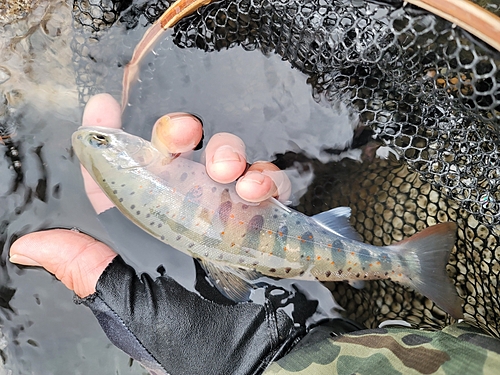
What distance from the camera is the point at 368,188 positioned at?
2146 mm

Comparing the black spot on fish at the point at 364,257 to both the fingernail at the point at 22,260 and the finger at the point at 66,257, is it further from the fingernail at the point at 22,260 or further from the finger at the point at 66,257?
the fingernail at the point at 22,260

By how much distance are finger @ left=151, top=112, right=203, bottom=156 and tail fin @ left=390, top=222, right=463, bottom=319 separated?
113 centimetres

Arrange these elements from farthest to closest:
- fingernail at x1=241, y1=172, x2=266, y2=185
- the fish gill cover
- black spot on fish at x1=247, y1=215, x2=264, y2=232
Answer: black spot on fish at x1=247, y1=215, x2=264, y2=232, fingernail at x1=241, y1=172, x2=266, y2=185, the fish gill cover

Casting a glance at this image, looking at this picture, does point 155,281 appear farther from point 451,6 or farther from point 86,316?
point 451,6

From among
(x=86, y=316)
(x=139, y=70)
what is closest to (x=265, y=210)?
(x=139, y=70)

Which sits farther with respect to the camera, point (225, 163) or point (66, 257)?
point (66, 257)

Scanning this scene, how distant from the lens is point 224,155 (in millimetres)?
1811

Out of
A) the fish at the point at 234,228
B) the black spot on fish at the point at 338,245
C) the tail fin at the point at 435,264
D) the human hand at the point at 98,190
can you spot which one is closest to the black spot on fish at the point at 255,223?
the fish at the point at 234,228

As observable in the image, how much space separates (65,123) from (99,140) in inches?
23.9

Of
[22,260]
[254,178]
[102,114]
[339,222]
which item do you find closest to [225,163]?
[254,178]

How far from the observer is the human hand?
181cm

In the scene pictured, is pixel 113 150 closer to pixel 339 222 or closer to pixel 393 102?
pixel 339 222

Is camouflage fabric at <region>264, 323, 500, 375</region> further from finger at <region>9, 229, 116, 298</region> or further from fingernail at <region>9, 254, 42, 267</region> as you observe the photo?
fingernail at <region>9, 254, 42, 267</region>

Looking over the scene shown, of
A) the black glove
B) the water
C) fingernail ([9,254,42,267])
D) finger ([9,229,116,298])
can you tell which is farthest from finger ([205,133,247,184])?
fingernail ([9,254,42,267])
